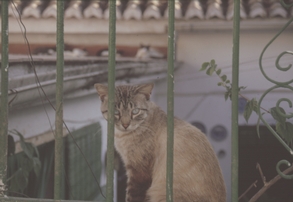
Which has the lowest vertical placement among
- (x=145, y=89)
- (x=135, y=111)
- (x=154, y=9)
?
(x=135, y=111)

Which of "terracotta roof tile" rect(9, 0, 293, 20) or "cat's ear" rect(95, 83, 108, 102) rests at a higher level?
"terracotta roof tile" rect(9, 0, 293, 20)

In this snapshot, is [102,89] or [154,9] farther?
[154,9]

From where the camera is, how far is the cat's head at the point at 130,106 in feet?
7.83

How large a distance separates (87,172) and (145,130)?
285 centimetres

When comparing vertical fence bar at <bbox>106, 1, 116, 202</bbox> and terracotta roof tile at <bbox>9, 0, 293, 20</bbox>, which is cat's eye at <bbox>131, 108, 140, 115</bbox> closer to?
vertical fence bar at <bbox>106, 1, 116, 202</bbox>

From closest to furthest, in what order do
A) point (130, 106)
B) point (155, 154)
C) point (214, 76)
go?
point (155, 154) < point (130, 106) < point (214, 76)

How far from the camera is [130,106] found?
2.39 metres

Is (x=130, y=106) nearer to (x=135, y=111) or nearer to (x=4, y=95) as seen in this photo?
(x=135, y=111)

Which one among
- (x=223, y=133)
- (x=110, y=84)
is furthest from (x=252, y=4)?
(x=110, y=84)

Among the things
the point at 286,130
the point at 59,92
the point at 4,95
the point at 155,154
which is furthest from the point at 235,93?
the point at 155,154

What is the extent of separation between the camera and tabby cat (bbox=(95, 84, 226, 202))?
6.66ft

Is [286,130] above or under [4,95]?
under

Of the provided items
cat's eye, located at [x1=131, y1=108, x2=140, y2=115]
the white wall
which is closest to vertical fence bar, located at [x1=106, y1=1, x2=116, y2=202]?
cat's eye, located at [x1=131, y1=108, x2=140, y2=115]

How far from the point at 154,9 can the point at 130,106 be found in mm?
→ 4953
